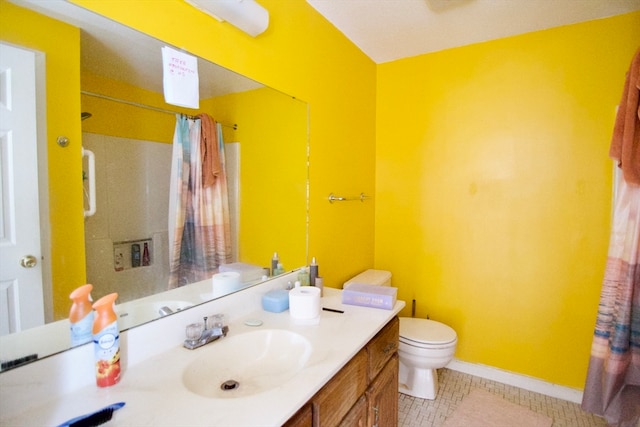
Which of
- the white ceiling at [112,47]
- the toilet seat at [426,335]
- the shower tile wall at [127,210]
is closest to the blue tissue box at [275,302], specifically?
the shower tile wall at [127,210]

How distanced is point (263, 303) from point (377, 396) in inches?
24.0

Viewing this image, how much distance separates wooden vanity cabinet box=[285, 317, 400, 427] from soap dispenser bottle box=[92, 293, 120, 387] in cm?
48

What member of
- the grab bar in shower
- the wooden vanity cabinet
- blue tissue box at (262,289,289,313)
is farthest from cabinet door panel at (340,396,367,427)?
the grab bar in shower

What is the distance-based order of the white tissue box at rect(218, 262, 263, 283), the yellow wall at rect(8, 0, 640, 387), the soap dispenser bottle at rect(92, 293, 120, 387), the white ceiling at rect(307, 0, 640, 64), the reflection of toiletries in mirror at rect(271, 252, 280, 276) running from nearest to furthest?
the soap dispenser bottle at rect(92, 293, 120, 387) → the white tissue box at rect(218, 262, 263, 283) → the reflection of toiletries in mirror at rect(271, 252, 280, 276) → the white ceiling at rect(307, 0, 640, 64) → the yellow wall at rect(8, 0, 640, 387)

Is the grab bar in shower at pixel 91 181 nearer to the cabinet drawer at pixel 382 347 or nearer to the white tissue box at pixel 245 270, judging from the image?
the white tissue box at pixel 245 270

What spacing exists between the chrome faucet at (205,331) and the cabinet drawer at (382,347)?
0.55 m

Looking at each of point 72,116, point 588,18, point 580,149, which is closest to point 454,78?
point 588,18

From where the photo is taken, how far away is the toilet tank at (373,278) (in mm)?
2189

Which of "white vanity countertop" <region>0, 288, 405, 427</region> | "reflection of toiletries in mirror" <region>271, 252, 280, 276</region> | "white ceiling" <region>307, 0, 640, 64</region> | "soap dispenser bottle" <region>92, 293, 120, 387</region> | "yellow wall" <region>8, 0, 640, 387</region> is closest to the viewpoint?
"white vanity countertop" <region>0, 288, 405, 427</region>

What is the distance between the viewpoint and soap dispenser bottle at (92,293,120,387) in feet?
2.60

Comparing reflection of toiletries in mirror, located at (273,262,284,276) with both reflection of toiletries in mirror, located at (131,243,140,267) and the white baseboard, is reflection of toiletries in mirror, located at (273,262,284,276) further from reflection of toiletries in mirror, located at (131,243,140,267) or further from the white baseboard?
the white baseboard

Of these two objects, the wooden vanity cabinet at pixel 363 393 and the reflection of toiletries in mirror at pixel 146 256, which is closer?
the wooden vanity cabinet at pixel 363 393

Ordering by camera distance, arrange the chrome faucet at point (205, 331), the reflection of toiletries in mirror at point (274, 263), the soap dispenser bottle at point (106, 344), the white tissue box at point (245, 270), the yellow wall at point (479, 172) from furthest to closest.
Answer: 1. the yellow wall at point (479, 172)
2. the reflection of toiletries in mirror at point (274, 263)
3. the white tissue box at point (245, 270)
4. the chrome faucet at point (205, 331)
5. the soap dispenser bottle at point (106, 344)

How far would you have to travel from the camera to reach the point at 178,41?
42.6 inches
